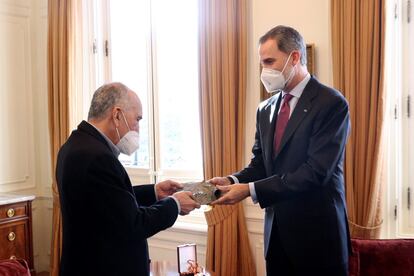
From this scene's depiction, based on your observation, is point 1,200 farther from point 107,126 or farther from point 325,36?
point 325,36

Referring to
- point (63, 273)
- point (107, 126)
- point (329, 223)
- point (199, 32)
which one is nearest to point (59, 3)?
point (199, 32)

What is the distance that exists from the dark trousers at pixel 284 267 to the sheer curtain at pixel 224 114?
3.93ft

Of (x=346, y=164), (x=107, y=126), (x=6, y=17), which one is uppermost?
(x=6, y=17)

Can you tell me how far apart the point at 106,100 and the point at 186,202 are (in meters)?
0.56

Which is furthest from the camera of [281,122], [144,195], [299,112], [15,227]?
[15,227]

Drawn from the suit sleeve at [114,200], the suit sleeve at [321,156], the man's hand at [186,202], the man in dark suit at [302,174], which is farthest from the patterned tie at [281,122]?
the suit sleeve at [114,200]

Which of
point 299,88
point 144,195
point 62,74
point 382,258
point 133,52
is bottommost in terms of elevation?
point 382,258

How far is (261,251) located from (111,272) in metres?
1.75

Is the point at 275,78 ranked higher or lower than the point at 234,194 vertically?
higher

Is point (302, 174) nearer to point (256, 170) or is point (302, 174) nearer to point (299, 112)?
point (299, 112)

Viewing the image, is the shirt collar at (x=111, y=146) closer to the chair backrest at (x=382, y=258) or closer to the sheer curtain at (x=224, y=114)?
the chair backrest at (x=382, y=258)

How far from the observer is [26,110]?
4469 mm

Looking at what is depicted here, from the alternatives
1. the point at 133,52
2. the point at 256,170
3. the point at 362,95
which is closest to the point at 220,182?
the point at 256,170

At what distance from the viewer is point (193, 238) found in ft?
12.2
